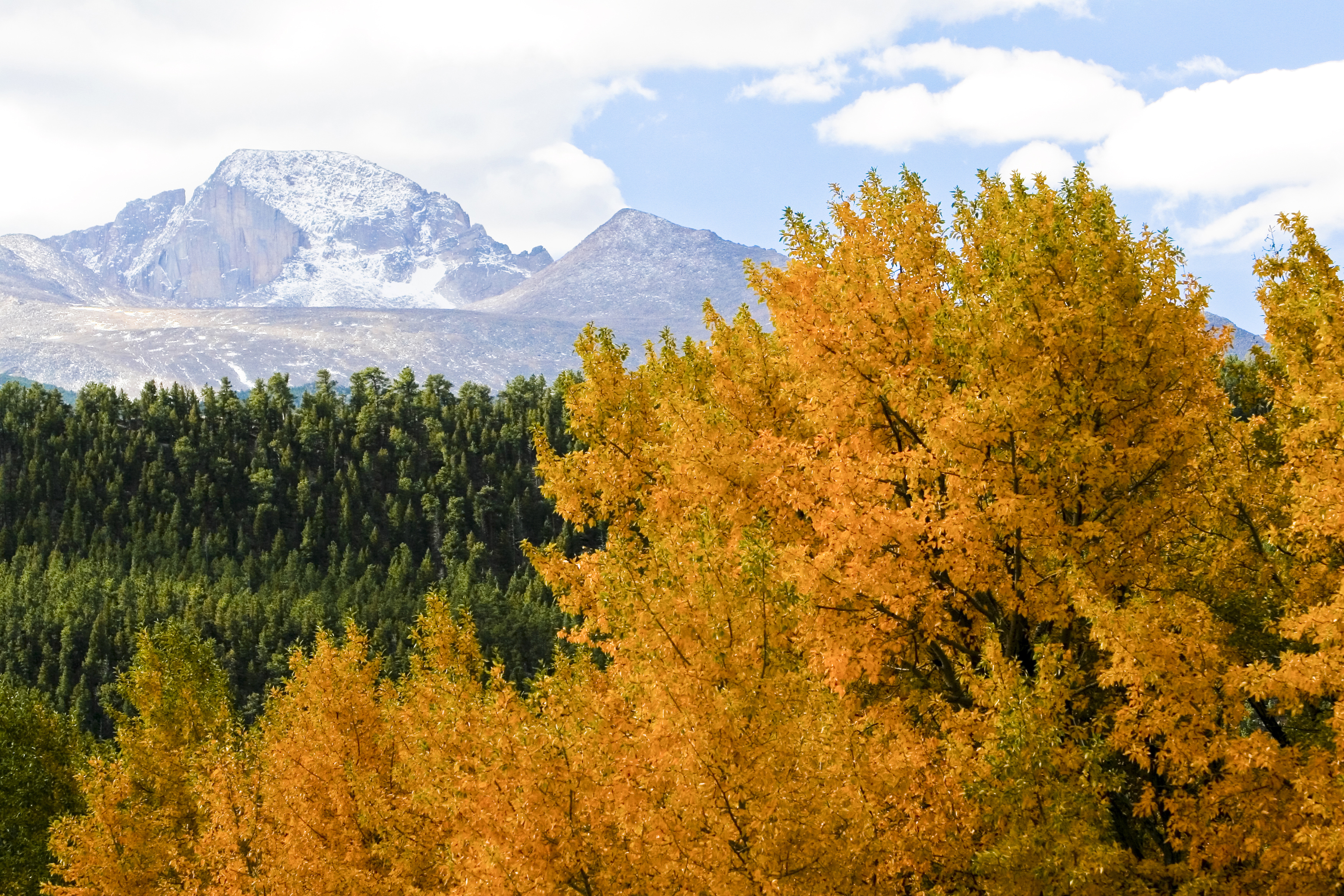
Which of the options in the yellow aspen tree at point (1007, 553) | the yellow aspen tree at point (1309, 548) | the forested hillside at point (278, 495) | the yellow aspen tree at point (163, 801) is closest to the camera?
the yellow aspen tree at point (1309, 548)

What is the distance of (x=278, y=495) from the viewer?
17312 cm

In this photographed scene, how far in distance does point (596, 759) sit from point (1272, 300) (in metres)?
10.5

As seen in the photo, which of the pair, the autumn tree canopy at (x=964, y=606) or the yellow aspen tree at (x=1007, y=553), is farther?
the yellow aspen tree at (x=1007, y=553)

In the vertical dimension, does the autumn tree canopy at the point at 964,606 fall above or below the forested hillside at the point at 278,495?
above

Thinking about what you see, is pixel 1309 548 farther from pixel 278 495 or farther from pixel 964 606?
pixel 278 495

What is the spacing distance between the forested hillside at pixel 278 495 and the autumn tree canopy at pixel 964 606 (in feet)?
354

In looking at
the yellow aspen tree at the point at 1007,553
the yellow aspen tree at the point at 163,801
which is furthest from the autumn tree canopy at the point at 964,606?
the yellow aspen tree at the point at 163,801

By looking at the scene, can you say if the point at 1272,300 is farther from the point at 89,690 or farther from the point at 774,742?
the point at 89,690

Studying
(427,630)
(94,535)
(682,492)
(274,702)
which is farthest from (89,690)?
(682,492)

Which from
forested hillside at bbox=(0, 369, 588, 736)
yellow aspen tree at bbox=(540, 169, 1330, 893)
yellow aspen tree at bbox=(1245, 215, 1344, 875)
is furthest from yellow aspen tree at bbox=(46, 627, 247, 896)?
forested hillside at bbox=(0, 369, 588, 736)

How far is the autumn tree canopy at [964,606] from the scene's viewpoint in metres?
11.0

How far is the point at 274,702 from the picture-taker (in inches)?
1713

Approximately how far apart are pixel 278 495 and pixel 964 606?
173 metres

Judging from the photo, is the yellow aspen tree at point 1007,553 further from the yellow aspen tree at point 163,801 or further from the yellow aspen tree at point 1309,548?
the yellow aspen tree at point 163,801
